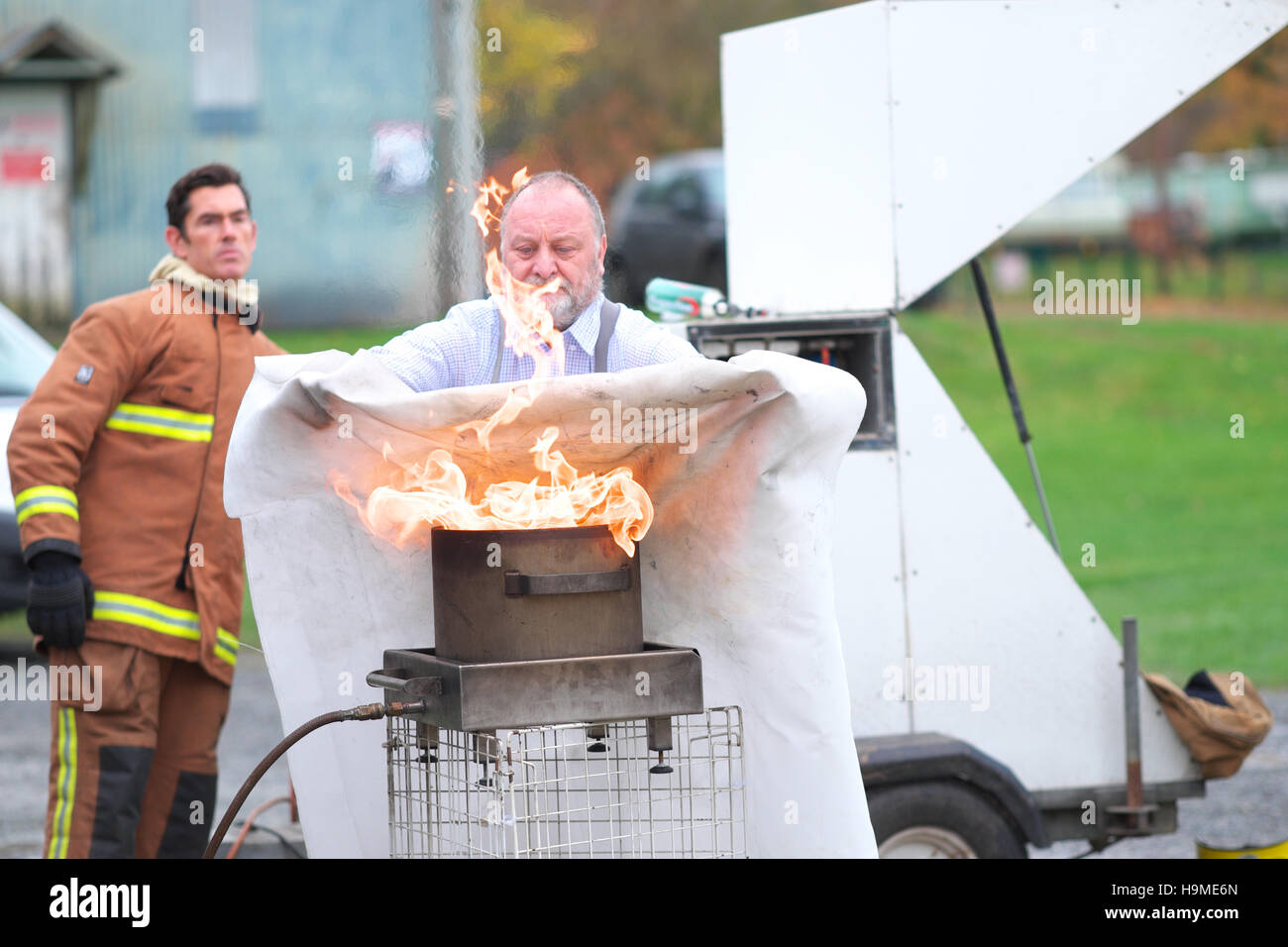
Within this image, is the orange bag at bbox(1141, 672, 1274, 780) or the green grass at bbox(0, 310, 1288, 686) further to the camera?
the green grass at bbox(0, 310, 1288, 686)

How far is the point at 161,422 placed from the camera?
4855 mm

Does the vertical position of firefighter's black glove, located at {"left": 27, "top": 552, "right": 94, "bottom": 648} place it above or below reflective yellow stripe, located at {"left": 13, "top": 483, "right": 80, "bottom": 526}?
below

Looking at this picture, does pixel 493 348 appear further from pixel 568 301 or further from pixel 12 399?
pixel 12 399

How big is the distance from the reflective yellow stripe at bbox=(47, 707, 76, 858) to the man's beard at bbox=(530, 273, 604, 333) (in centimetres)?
203

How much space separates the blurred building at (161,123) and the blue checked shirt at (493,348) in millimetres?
11175

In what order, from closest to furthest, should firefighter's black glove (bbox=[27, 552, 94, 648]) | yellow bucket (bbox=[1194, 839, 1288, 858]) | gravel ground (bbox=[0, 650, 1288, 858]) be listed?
firefighter's black glove (bbox=[27, 552, 94, 648])
yellow bucket (bbox=[1194, 839, 1288, 858])
gravel ground (bbox=[0, 650, 1288, 858])

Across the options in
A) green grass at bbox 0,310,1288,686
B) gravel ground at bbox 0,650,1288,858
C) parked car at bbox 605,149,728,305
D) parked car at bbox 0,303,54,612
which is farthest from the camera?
parked car at bbox 605,149,728,305

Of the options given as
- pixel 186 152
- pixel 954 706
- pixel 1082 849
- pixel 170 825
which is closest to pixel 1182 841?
pixel 1082 849

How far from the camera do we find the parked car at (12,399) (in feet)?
27.3

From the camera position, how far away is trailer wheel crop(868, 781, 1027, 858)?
469 centimetres
